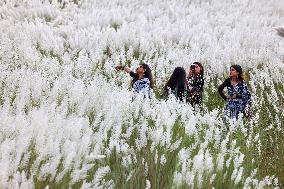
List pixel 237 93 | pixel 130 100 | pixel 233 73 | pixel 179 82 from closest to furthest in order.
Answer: pixel 130 100, pixel 237 93, pixel 233 73, pixel 179 82

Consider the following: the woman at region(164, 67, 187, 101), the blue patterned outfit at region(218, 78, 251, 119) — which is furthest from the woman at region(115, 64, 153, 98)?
the blue patterned outfit at region(218, 78, 251, 119)

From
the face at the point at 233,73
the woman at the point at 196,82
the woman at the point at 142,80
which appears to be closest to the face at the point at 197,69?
the woman at the point at 196,82

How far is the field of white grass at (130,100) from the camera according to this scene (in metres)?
3.10

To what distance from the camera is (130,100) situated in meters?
5.34

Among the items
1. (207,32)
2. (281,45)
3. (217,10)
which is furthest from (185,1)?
(281,45)

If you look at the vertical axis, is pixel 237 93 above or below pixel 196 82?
above

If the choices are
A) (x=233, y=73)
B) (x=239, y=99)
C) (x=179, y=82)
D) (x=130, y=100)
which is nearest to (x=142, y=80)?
(x=179, y=82)

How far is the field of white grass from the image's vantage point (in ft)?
10.2

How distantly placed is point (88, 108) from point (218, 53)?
6572 millimetres

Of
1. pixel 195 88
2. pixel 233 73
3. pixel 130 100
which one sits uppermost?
pixel 130 100

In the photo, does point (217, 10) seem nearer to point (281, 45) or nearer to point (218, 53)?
point (281, 45)

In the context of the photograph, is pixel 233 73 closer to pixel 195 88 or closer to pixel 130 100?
pixel 195 88

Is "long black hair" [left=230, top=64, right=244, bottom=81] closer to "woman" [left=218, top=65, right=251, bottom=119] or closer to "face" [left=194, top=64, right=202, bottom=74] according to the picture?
"woman" [left=218, top=65, right=251, bottom=119]

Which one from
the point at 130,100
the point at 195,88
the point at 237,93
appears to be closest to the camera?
the point at 130,100
